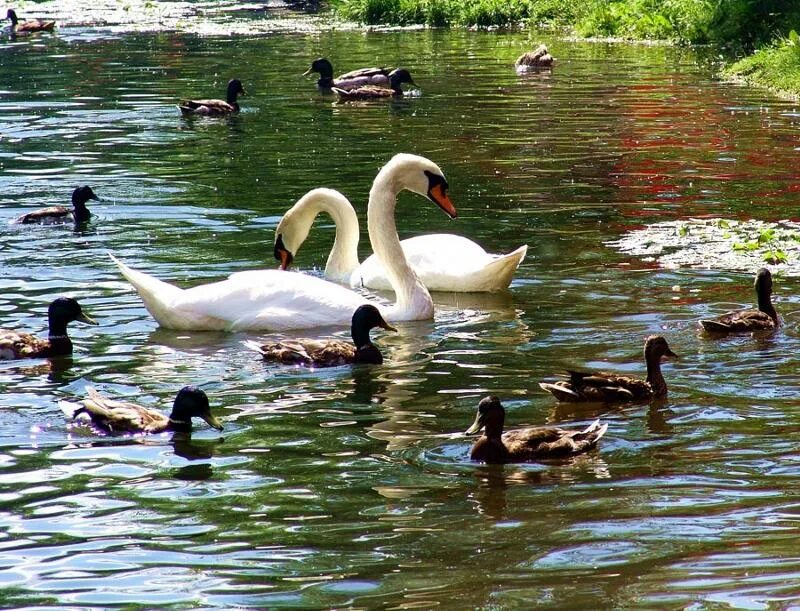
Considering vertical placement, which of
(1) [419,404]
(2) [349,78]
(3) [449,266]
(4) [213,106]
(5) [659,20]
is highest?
(5) [659,20]

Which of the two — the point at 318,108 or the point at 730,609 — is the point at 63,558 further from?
the point at 318,108

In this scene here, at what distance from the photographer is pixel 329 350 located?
10898mm

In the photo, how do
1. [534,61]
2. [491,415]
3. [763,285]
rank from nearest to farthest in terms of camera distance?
[491,415]
[763,285]
[534,61]

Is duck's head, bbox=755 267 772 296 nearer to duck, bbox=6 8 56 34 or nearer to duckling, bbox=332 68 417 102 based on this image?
duckling, bbox=332 68 417 102

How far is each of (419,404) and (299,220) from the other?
4722mm

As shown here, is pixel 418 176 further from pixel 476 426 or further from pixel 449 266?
pixel 476 426

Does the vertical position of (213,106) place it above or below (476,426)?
above

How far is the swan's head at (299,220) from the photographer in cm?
1412

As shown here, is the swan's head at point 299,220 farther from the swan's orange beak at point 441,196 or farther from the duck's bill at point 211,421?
the duck's bill at point 211,421

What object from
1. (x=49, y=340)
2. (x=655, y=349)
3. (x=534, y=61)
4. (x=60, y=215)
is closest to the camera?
(x=655, y=349)

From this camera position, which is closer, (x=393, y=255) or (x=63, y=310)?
(x=63, y=310)

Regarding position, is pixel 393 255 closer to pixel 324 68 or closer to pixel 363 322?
pixel 363 322

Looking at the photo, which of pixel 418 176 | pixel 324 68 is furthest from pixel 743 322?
pixel 324 68

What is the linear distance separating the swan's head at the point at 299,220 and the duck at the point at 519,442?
233 inches
